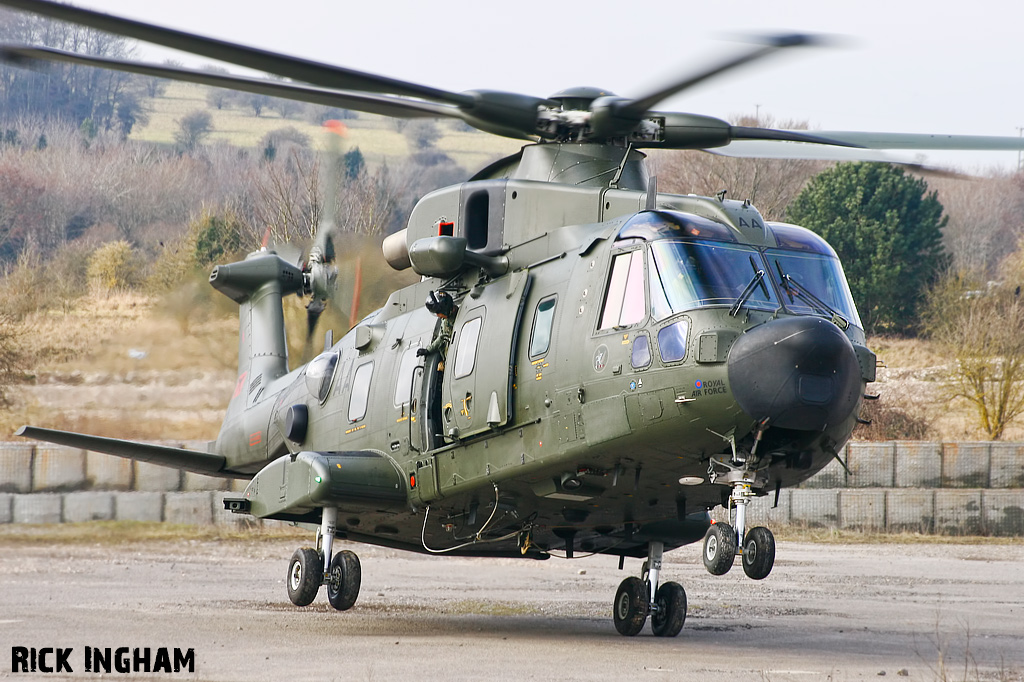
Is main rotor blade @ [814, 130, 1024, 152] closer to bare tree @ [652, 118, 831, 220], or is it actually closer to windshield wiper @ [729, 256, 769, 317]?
windshield wiper @ [729, 256, 769, 317]

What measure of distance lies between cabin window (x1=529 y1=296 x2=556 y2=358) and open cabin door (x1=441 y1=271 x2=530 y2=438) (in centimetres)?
19

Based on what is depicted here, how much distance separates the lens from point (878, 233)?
41375 mm

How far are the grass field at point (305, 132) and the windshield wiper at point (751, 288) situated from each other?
2595 centimetres

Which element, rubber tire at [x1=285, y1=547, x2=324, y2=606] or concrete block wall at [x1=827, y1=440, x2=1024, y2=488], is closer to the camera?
rubber tire at [x1=285, y1=547, x2=324, y2=606]

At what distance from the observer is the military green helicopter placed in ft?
28.4

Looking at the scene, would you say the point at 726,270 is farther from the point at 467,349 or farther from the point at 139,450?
the point at 139,450

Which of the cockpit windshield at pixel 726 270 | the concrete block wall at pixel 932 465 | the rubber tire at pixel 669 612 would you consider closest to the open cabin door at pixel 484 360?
the cockpit windshield at pixel 726 270

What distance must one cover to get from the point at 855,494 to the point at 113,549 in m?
14.1

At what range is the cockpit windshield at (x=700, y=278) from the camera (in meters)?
9.04

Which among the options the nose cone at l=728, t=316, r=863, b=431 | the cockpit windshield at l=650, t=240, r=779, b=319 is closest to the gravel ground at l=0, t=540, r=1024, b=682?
the nose cone at l=728, t=316, r=863, b=431

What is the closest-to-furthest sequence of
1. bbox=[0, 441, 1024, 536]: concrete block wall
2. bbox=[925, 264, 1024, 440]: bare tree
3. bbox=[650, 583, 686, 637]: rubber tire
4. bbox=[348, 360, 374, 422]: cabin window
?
bbox=[650, 583, 686, 637]: rubber tire → bbox=[348, 360, 374, 422]: cabin window → bbox=[0, 441, 1024, 536]: concrete block wall → bbox=[925, 264, 1024, 440]: bare tree

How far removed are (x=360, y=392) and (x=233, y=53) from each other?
530cm

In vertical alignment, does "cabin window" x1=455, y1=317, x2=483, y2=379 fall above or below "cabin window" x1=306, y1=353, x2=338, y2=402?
above

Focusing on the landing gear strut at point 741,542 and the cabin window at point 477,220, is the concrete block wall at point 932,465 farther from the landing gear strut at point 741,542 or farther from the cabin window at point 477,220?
the landing gear strut at point 741,542
